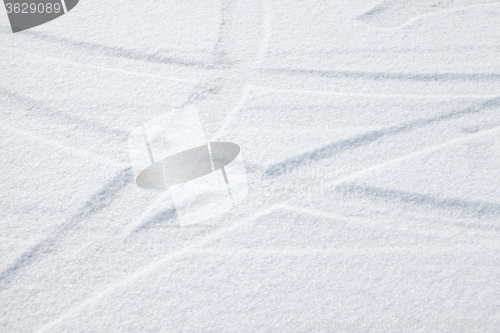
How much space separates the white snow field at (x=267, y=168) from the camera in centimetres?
70

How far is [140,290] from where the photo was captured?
71 cm

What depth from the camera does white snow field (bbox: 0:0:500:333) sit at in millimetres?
696

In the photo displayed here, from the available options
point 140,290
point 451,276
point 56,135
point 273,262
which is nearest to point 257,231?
point 273,262

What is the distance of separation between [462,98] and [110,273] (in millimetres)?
778

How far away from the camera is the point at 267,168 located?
85cm

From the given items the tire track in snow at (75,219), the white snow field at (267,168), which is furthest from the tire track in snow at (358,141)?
the tire track in snow at (75,219)

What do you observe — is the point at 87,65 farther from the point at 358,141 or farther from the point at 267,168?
the point at 358,141

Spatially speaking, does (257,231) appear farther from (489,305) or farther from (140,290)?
(489,305)

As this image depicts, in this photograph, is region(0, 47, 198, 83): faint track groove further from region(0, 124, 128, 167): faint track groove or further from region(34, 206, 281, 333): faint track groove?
region(34, 206, 281, 333): faint track groove

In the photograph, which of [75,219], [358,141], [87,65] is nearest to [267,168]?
[358,141]

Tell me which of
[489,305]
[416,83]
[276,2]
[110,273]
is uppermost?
[276,2]

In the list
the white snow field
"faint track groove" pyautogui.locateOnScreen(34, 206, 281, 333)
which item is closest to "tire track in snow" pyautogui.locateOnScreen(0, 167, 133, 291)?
the white snow field

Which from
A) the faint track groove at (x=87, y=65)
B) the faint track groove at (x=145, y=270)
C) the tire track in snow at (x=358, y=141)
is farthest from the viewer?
the faint track groove at (x=87, y=65)

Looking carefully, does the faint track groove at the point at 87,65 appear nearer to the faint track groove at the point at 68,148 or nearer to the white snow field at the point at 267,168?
the white snow field at the point at 267,168
